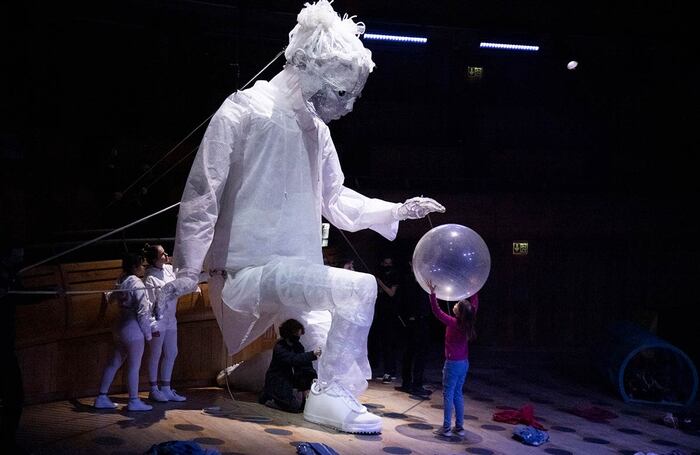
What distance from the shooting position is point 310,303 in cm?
435

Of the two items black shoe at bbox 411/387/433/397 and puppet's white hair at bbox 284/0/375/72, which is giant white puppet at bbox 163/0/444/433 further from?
black shoe at bbox 411/387/433/397

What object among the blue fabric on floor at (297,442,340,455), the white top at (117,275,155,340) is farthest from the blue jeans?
the white top at (117,275,155,340)

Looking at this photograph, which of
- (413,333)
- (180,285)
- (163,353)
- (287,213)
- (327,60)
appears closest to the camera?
(180,285)

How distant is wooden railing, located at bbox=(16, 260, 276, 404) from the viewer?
199 inches

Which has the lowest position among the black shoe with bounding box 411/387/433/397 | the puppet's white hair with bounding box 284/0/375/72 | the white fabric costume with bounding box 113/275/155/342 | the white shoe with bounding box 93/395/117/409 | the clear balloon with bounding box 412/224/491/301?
the black shoe with bounding box 411/387/433/397

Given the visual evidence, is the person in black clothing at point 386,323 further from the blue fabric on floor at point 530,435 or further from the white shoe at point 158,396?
the white shoe at point 158,396

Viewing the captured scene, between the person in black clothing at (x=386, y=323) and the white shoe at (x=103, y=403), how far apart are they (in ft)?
9.40

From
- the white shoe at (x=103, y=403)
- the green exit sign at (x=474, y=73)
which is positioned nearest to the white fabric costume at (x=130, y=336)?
the white shoe at (x=103, y=403)

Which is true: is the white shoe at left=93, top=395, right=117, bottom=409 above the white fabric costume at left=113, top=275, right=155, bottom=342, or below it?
below

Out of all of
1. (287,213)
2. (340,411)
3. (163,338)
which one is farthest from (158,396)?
(287,213)

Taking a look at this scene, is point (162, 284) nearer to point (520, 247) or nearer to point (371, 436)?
point (371, 436)

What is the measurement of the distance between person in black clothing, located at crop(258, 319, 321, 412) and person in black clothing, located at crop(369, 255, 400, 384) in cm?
207

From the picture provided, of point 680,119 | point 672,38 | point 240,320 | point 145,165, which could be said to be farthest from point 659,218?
point 240,320

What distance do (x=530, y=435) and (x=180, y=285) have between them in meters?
2.72
